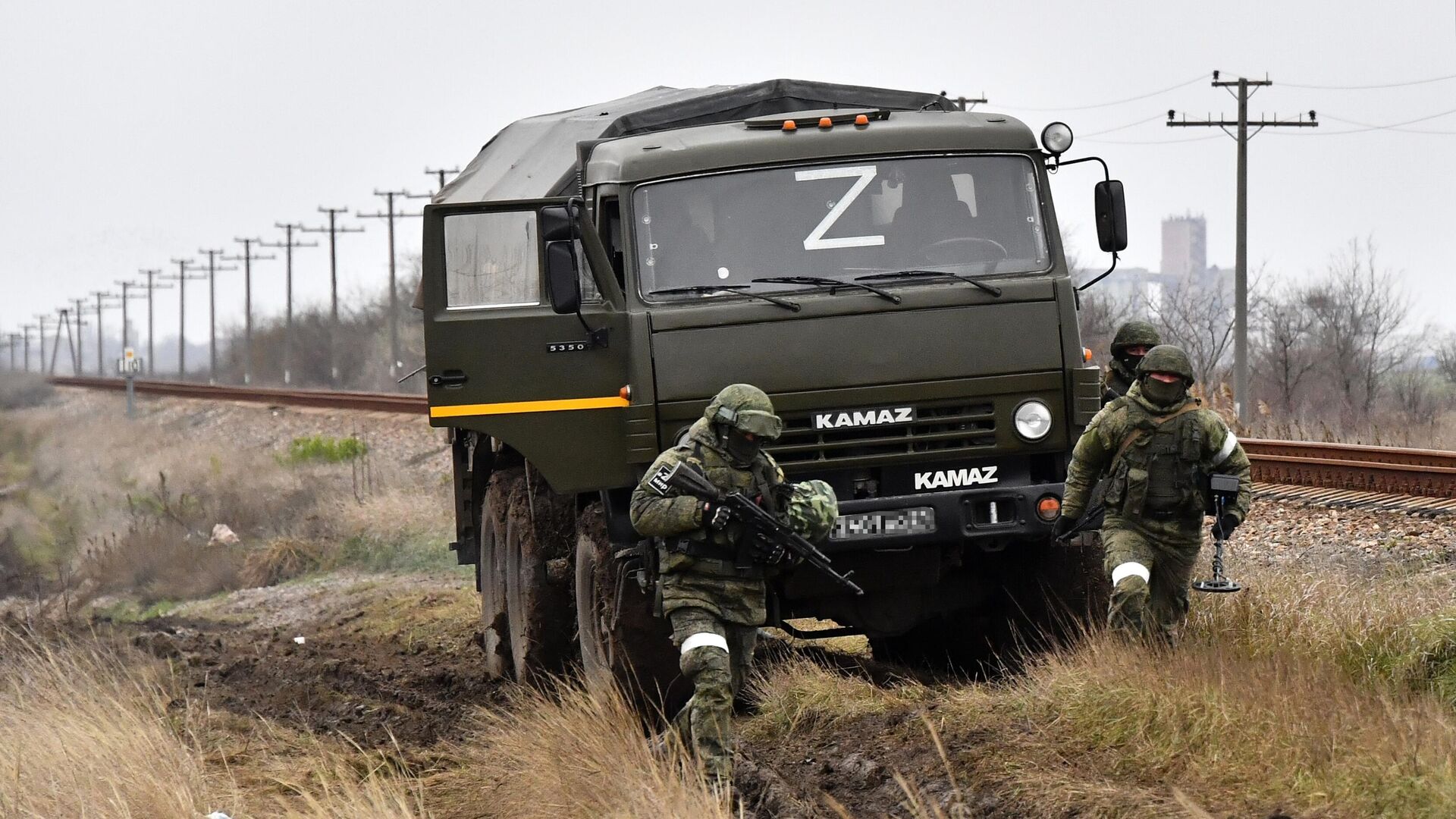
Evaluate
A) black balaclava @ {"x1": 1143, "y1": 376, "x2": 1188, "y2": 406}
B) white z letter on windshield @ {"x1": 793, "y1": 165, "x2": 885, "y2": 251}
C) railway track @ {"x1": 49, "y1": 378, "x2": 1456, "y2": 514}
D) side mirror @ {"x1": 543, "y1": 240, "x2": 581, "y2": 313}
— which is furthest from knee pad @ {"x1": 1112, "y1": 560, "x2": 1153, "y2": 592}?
railway track @ {"x1": 49, "y1": 378, "x2": 1456, "y2": 514}

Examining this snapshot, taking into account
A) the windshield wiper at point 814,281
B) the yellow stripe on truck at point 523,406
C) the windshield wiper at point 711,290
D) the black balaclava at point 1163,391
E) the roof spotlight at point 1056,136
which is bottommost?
the yellow stripe on truck at point 523,406

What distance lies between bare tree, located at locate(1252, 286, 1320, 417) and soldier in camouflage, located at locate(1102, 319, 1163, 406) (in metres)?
20.7

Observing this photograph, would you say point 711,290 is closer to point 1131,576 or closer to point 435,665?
point 1131,576

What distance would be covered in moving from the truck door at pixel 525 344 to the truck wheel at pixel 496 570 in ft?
4.17

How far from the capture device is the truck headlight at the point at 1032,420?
7855mm

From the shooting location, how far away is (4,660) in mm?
11609

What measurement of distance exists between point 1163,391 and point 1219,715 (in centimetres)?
175

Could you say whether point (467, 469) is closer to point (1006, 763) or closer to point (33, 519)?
point (1006, 763)

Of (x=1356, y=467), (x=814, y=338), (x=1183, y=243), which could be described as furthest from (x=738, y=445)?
(x=1183, y=243)

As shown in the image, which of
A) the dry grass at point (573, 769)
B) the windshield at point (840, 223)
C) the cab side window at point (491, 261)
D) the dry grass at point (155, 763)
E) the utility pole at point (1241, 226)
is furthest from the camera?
the utility pole at point (1241, 226)

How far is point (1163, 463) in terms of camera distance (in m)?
7.42

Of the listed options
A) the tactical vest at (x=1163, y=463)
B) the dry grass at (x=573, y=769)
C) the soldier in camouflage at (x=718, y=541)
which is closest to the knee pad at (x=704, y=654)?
the soldier in camouflage at (x=718, y=541)

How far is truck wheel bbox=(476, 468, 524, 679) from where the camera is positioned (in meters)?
9.84

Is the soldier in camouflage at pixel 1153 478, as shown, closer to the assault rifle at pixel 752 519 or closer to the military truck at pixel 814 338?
the military truck at pixel 814 338
